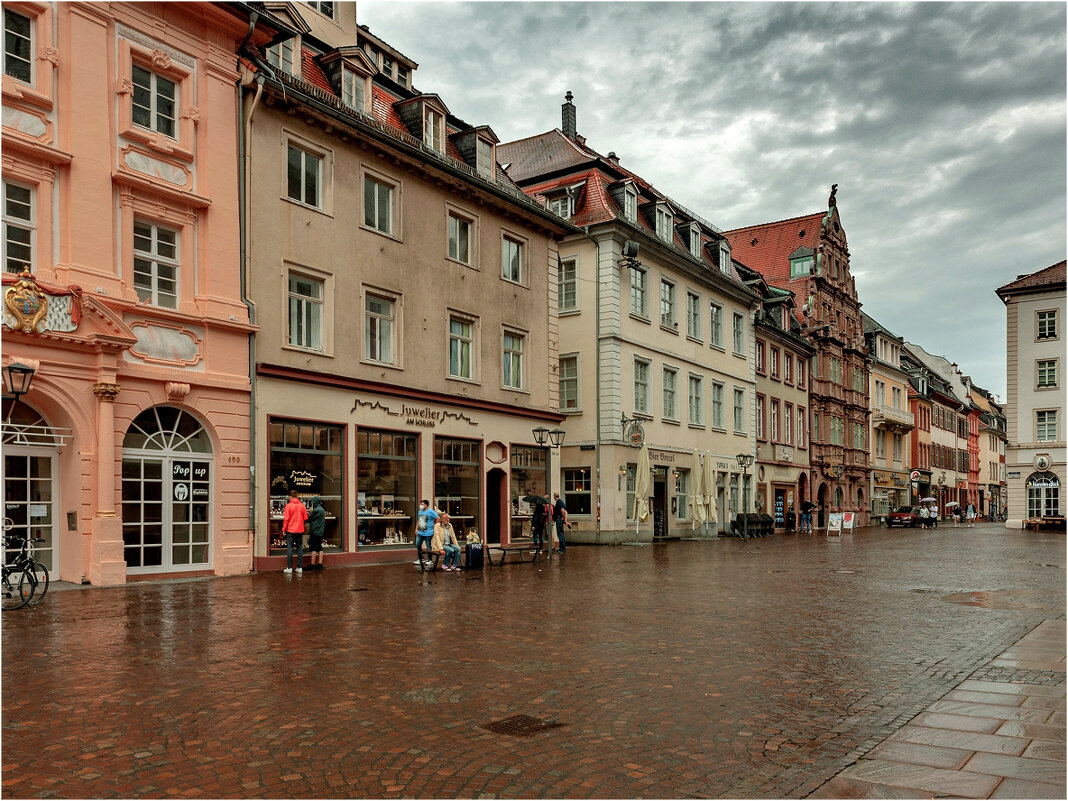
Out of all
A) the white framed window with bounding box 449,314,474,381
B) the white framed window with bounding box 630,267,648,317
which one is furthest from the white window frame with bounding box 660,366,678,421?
the white framed window with bounding box 449,314,474,381

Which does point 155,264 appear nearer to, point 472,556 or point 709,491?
point 472,556

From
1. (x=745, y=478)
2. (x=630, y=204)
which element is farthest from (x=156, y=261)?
(x=745, y=478)

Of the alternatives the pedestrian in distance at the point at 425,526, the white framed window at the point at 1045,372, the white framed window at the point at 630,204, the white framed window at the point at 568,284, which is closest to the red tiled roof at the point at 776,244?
the white framed window at the point at 1045,372

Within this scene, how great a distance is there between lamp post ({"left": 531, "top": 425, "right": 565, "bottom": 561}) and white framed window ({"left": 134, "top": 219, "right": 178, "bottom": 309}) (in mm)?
10767

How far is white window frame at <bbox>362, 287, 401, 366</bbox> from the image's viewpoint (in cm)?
2455

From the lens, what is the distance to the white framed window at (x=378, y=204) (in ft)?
81.5

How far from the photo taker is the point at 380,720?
A: 7.12 meters

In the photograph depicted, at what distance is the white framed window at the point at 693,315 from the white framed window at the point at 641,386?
4.54 meters

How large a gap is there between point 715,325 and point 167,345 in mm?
30505

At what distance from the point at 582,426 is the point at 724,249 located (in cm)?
1511

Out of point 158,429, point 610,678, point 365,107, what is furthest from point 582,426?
point 610,678

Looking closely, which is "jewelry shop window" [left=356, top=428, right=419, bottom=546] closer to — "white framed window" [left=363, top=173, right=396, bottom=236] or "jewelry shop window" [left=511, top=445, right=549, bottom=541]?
"jewelry shop window" [left=511, top=445, right=549, bottom=541]

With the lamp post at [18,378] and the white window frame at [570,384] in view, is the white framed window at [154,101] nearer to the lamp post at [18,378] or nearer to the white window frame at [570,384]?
the lamp post at [18,378]

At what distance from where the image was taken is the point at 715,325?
44.9 meters
